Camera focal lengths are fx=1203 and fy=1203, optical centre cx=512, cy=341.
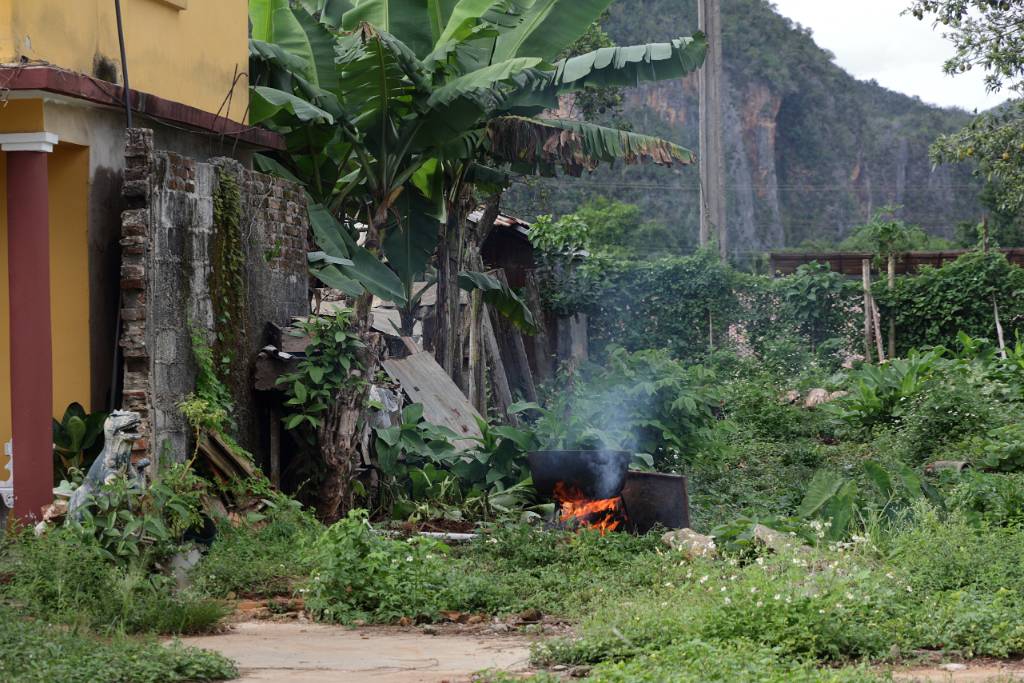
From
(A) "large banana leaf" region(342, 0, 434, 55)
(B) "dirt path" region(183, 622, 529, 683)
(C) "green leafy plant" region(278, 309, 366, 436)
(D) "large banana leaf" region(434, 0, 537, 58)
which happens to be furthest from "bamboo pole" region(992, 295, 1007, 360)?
(B) "dirt path" region(183, 622, 529, 683)

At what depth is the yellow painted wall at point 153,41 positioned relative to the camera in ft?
24.9

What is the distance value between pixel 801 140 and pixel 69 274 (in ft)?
176

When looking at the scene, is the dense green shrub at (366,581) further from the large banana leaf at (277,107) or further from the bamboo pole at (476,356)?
the bamboo pole at (476,356)

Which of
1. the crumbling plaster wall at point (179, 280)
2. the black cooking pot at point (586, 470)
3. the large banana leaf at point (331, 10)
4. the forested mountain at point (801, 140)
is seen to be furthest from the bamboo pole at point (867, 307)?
the forested mountain at point (801, 140)

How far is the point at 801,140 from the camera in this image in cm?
5825

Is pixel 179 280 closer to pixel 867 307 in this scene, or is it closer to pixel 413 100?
pixel 413 100

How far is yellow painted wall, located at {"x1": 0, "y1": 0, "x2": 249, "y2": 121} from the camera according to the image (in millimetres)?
7578

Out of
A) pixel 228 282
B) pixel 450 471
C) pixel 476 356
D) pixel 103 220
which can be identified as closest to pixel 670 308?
pixel 476 356

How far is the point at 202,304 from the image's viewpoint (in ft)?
29.0

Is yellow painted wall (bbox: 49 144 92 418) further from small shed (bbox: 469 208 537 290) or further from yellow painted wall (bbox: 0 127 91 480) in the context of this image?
small shed (bbox: 469 208 537 290)

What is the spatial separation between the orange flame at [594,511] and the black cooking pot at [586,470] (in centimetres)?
7

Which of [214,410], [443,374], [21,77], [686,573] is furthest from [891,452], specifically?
[21,77]

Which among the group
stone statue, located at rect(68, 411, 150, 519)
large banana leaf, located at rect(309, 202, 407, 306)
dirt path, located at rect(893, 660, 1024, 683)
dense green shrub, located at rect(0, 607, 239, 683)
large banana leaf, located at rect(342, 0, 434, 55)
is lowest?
dirt path, located at rect(893, 660, 1024, 683)

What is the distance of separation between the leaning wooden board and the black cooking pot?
2.32 meters
